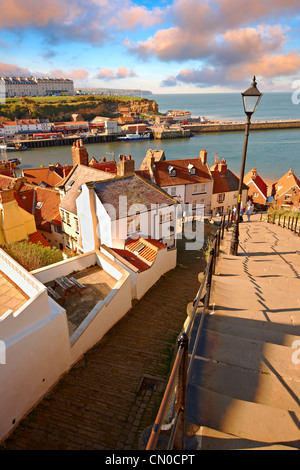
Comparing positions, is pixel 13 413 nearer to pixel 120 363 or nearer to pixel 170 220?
pixel 120 363

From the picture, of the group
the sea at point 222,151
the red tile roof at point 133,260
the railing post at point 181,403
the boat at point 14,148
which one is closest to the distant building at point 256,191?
the sea at point 222,151

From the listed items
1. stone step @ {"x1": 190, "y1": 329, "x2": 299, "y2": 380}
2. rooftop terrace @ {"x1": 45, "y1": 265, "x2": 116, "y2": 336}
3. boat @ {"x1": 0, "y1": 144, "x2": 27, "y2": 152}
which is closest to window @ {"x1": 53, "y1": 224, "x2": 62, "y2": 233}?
rooftop terrace @ {"x1": 45, "y1": 265, "x2": 116, "y2": 336}

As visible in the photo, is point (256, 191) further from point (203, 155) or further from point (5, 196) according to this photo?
point (5, 196)

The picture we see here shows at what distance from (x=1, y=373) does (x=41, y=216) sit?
75.2 ft

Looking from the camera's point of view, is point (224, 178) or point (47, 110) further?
point (47, 110)

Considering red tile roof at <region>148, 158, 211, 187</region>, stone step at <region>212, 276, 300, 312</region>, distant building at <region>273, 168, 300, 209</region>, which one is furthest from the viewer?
distant building at <region>273, 168, 300, 209</region>

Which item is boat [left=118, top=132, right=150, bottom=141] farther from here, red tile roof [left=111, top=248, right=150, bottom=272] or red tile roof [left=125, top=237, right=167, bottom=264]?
red tile roof [left=111, top=248, right=150, bottom=272]

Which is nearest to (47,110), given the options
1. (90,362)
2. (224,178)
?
(224,178)

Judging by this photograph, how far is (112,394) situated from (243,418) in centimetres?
642

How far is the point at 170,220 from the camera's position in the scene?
22656 millimetres

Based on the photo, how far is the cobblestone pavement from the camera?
7.89 metres

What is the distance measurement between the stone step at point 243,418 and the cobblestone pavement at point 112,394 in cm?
427

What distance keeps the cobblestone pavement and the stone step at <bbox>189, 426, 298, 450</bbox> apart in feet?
14.6

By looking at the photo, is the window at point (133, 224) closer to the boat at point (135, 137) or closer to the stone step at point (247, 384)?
the stone step at point (247, 384)
